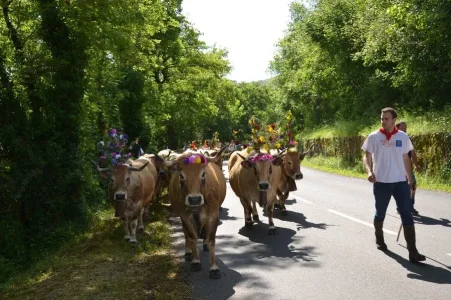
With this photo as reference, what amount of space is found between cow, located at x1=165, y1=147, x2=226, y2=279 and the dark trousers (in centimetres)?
267

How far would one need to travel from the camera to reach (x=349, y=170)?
2719 centimetres

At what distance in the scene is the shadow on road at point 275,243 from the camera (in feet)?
26.2

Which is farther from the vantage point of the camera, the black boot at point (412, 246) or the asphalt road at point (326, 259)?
the black boot at point (412, 246)

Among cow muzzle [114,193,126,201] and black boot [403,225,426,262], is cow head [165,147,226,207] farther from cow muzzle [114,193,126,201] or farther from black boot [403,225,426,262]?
black boot [403,225,426,262]

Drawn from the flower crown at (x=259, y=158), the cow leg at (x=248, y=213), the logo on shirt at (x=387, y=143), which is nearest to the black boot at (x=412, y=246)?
the logo on shirt at (x=387, y=143)

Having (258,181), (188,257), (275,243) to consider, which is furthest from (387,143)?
(188,257)

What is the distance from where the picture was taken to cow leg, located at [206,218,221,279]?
23.0 feet

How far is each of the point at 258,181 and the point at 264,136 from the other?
168 cm

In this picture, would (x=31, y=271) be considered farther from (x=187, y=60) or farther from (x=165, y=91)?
(x=187, y=60)

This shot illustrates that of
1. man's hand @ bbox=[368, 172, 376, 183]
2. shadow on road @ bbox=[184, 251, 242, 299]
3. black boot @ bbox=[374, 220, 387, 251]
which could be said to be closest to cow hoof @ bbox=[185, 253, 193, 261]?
shadow on road @ bbox=[184, 251, 242, 299]

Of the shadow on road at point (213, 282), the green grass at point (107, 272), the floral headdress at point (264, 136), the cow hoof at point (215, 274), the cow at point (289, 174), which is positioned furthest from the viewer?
the cow at point (289, 174)

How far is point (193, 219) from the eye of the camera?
754 centimetres

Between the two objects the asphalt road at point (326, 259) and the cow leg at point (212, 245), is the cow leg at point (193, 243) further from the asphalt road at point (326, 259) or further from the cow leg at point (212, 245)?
the cow leg at point (212, 245)

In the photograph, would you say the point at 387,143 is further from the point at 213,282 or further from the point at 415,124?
the point at 415,124
